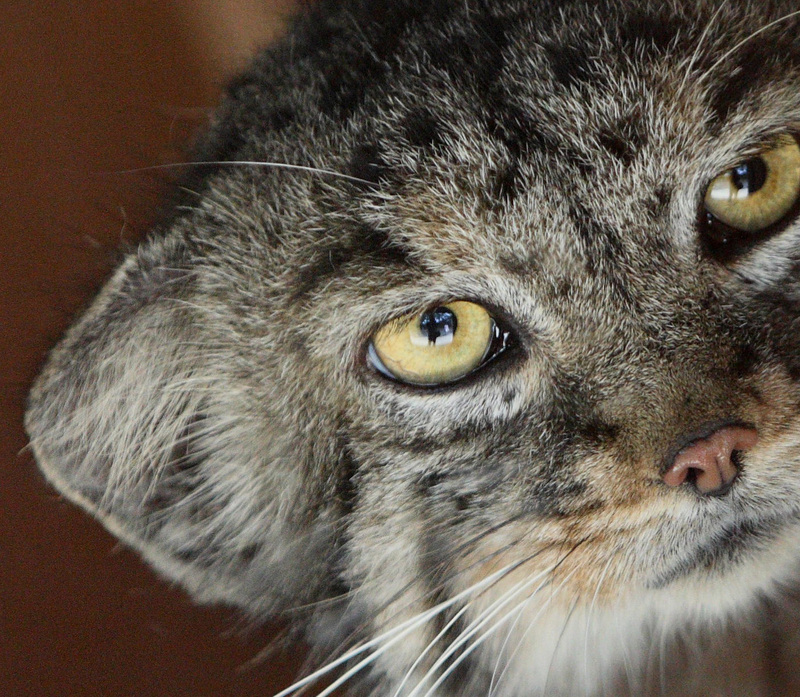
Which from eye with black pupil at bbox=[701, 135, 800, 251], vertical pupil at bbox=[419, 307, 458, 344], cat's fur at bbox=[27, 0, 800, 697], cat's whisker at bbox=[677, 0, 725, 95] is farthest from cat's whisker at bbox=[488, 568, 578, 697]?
cat's whisker at bbox=[677, 0, 725, 95]

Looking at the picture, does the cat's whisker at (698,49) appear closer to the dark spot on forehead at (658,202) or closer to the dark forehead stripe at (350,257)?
the dark spot on forehead at (658,202)

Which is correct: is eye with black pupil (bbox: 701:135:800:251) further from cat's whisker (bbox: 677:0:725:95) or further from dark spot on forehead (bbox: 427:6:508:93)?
dark spot on forehead (bbox: 427:6:508:93)

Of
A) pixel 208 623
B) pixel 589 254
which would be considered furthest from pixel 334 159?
pixel 208 623

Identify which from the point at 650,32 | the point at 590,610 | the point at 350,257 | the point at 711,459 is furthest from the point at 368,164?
the point at 590,610

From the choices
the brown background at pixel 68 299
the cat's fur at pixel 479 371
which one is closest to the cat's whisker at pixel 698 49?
the cat's fur at pixel 479 371

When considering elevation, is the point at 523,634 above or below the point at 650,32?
below

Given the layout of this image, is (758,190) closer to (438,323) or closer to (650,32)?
(650,32)

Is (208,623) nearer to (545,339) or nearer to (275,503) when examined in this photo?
(275,503)
